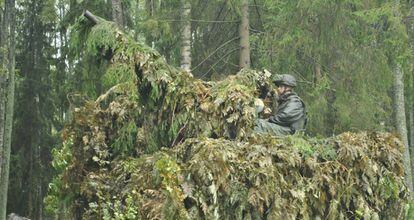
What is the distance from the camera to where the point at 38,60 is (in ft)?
80.1

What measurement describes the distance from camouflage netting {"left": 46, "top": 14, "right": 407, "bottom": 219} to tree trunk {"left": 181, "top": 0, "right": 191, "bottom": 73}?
6.49 m

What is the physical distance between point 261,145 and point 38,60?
19.5m

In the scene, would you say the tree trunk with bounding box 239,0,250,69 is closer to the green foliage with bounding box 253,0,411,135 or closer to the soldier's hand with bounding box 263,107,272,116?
the green foliage with bounding box 253,0,411,135

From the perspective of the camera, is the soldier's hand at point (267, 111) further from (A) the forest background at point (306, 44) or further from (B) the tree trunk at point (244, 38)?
(B) the tree trunk at point (244, 38)

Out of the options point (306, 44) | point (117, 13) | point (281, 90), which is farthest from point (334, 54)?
point (281, 90)

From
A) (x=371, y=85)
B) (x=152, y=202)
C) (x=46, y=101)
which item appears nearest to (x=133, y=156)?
(x=152, y=202)

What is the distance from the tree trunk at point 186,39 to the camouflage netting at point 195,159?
6.49 meters

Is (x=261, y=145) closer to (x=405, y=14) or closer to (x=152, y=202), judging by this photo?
(x=152, y=202)

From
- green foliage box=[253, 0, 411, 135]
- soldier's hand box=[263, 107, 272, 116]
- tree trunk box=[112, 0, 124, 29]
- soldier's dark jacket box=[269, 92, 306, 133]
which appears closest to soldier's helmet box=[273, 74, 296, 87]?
soldier's dark jacket box=[269, 92, 306, 133]

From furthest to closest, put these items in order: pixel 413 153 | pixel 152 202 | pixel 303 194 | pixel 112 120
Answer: pixel 413 153
pixel 112 120
pixel 303 194
pixel 152 202

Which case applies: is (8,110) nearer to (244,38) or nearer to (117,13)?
(117,13)

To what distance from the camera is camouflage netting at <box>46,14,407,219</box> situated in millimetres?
5961

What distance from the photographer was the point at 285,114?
27.0 ft

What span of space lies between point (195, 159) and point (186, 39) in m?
9.52
